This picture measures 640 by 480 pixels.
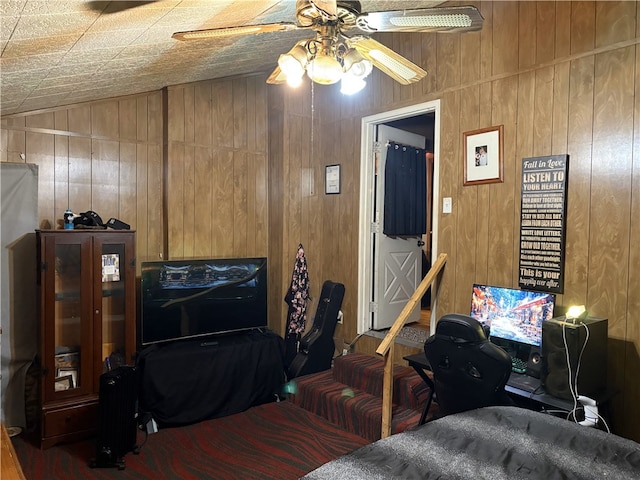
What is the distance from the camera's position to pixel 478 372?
7.57 feet

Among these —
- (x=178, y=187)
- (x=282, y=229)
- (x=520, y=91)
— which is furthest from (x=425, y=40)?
(x=178, y=187)

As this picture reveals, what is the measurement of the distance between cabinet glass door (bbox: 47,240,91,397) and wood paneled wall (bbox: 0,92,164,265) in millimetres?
515

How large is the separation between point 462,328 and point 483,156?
1602mm

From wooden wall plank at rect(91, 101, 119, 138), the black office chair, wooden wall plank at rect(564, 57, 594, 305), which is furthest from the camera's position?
wooden wall plank at rect(91, 101, 119, 138)

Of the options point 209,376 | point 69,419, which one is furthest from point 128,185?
point 69,419

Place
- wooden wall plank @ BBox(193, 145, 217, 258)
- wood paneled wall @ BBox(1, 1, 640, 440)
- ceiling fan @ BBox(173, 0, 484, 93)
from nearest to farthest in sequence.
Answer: ceiling fan @ BBox(173, 0, 484, 93), wood paneled wall @ BBox(1, 1, 640, 440), wooden wall plank @ BBox(193, 145, 217, 258)

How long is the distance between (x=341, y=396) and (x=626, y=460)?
2297 mm

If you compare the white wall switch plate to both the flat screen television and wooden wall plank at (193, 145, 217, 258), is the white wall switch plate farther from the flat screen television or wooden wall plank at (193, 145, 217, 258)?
wooden wall plank at (193, 145, 217, 258)

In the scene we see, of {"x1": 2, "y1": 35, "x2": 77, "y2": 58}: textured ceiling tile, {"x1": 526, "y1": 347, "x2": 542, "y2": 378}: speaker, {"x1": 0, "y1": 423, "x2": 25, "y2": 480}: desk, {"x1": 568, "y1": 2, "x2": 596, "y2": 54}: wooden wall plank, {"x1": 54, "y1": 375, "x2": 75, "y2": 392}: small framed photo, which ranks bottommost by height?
{"x1": 54, "y1": 375, "x2": 75, "y2": 392}: small framed photo

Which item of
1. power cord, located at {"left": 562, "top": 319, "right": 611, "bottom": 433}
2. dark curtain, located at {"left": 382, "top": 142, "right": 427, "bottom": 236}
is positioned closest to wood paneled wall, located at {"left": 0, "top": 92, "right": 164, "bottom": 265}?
dark curtain, located at {"left": 382, "top": 142, "right": 427, "bottom": 236}

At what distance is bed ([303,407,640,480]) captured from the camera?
1.46 meters

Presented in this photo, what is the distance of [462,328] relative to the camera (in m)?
2.33

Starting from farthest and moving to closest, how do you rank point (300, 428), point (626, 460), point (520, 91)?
point (300, 428) < point (520, 91) < point (626, 460)

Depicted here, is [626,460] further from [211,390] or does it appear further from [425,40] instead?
[425,40]
